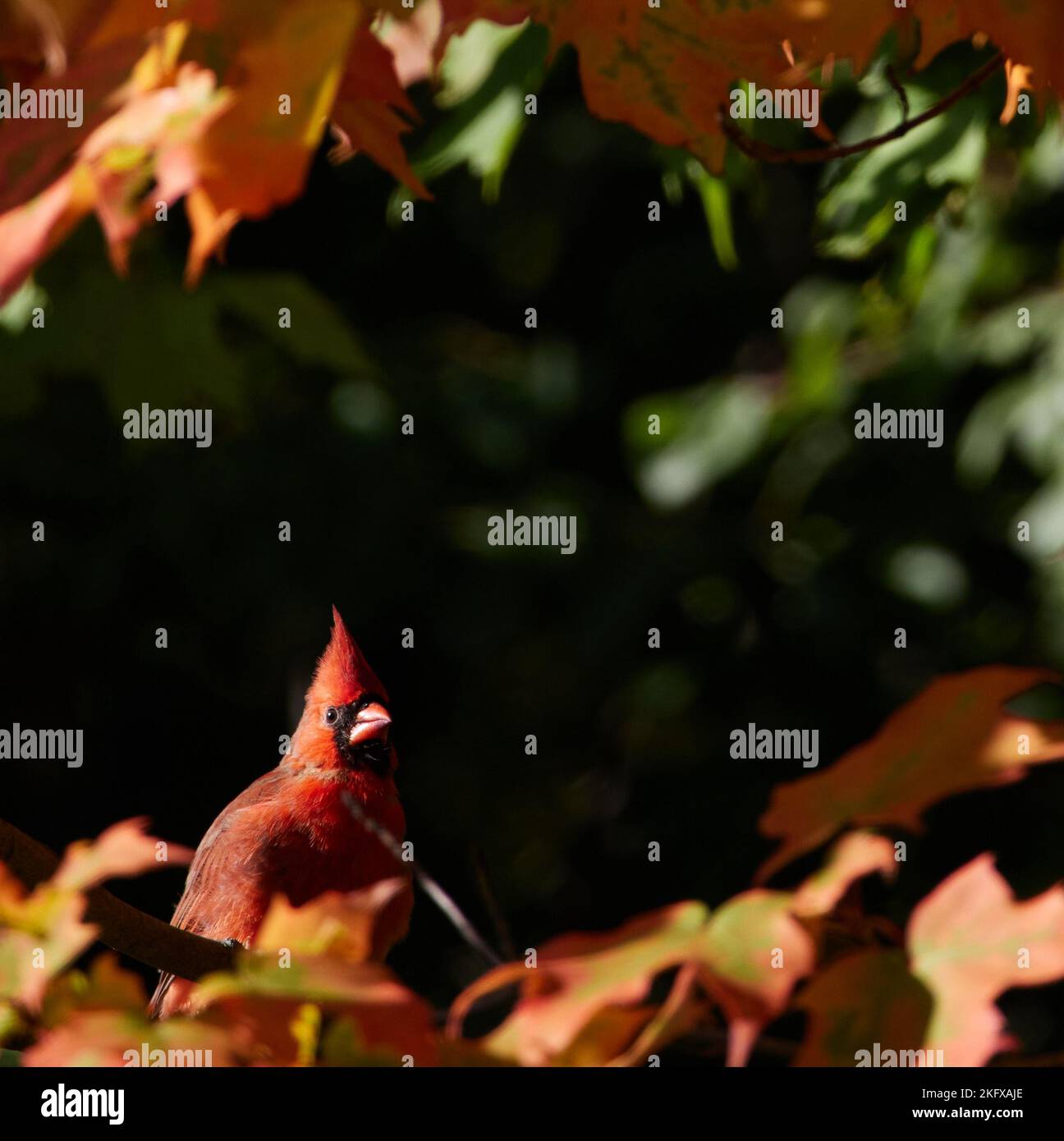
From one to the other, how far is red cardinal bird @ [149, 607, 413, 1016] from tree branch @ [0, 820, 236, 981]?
419mm

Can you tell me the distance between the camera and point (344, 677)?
69.1 inches

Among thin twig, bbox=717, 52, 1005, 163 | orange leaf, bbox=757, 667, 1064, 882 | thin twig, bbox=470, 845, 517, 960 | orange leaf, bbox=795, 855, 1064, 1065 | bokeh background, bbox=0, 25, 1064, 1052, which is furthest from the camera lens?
bokeh background, bbox=0, 25, 1064, 1052

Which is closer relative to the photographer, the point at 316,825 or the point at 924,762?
the point at 924,762

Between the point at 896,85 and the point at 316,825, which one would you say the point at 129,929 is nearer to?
the point at 316,825

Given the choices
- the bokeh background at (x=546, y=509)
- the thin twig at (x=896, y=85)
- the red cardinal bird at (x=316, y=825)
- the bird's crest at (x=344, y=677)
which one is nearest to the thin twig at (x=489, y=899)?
the red cardinal bird at (x=316, y=825)

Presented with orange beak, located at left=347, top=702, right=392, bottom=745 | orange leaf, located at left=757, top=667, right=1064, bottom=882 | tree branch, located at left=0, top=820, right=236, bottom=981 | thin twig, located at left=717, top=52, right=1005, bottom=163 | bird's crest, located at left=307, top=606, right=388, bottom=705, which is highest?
thin twig, located at left=717, top=52, right=1005, bottom=163

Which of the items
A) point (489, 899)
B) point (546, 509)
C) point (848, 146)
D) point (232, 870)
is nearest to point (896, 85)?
point (848, 146)

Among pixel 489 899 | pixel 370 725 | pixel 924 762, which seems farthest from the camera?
pixel 370 725

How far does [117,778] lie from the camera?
3.15 meters

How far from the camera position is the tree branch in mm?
1103

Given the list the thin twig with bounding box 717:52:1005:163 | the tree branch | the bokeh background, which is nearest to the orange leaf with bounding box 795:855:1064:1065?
the tree branch

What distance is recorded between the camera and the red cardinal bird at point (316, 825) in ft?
5.57

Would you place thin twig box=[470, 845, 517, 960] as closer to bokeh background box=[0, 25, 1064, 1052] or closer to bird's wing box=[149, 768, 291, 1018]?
bird's wing box=[149, 768, 291, 1018]

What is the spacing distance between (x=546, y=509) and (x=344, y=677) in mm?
1412
